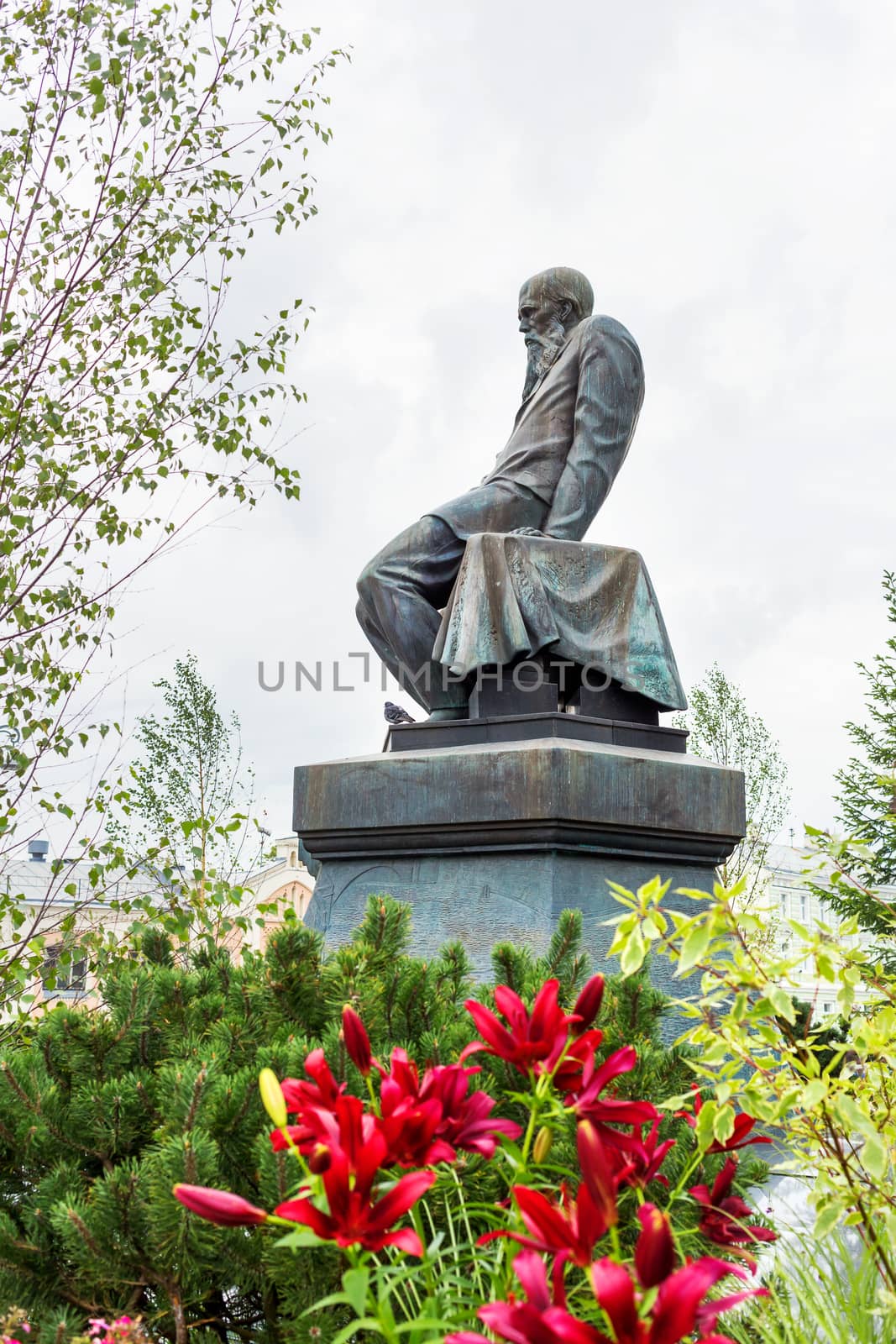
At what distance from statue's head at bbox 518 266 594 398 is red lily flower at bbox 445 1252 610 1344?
5.01 metres

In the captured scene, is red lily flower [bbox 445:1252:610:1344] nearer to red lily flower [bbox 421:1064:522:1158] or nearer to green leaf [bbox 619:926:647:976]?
red lily flower [bbox 421:1064:522:1158]

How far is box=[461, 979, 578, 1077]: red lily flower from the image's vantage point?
1.51 m

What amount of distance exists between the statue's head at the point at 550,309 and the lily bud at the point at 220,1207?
4.92m

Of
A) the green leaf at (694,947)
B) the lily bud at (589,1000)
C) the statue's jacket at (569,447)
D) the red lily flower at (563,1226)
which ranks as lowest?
the red lily flower at (563,1226)

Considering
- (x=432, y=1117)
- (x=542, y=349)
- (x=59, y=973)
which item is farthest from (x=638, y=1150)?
(x=542, y=349)

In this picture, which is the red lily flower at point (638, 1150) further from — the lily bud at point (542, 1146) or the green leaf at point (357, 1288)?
the green leaf at point (357, 1288)

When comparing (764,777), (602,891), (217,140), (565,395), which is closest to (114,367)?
(217,140)

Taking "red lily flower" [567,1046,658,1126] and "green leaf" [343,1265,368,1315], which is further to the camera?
"red lily flower" [567,1046,658,1126]

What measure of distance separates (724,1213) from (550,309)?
15.3ft

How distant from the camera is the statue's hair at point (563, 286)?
18.9 ft

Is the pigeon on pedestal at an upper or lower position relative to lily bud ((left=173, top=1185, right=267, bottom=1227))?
upper

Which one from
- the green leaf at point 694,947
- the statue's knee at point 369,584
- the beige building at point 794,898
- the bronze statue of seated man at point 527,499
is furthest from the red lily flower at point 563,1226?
the beige building at point 794,898

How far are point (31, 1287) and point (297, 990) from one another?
0.68 m

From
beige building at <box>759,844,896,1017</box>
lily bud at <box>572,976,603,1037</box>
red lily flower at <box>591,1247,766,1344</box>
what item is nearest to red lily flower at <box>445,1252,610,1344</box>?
red lily flower at <box>591,1247,766,1344</box>
